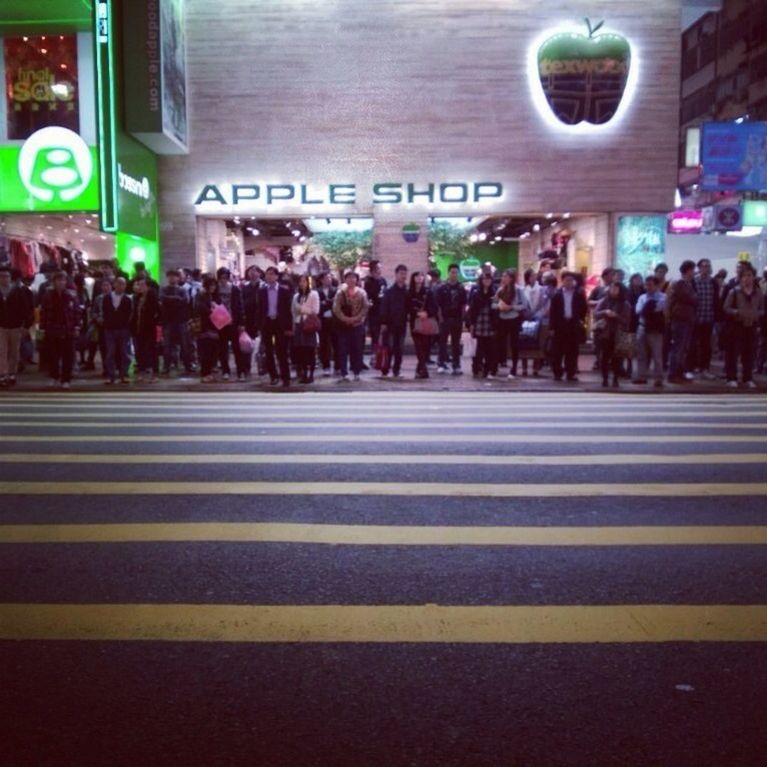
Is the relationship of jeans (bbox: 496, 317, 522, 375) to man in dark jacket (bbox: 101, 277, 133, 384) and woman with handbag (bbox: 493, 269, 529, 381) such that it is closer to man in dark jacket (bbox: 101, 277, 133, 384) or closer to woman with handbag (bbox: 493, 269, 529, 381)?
woman with handbag (bbox: 493, 269, 529, 381)

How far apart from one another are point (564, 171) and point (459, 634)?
2125 centimetres

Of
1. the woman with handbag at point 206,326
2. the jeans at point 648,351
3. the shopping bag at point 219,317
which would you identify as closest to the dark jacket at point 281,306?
the shopping bag at point 219,317

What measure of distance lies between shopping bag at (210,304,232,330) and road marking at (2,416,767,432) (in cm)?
486

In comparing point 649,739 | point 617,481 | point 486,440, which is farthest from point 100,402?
point 649,739

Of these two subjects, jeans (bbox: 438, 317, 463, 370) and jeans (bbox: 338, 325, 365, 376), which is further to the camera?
jeans (bbox: 438, 317, 463, 370)

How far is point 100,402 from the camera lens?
12.3m

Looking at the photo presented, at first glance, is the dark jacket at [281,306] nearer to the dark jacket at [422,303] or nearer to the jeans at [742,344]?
the dark jacket at [422,303]

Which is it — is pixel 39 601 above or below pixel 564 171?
below

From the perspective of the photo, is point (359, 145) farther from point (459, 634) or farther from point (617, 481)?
point (459, 634)

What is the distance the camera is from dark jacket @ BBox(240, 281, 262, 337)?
1508 centimetres

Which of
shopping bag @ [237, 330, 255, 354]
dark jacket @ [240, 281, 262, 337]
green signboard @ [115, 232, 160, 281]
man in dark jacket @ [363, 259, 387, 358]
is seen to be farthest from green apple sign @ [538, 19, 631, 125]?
shopping bag @ [237, 330, 255, 354]

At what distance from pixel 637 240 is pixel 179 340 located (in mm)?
13210

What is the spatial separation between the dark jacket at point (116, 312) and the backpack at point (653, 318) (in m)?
8.65

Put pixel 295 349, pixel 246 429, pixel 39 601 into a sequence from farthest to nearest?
pixel 295 349 → pixel 246 429 → pixel 39 601
